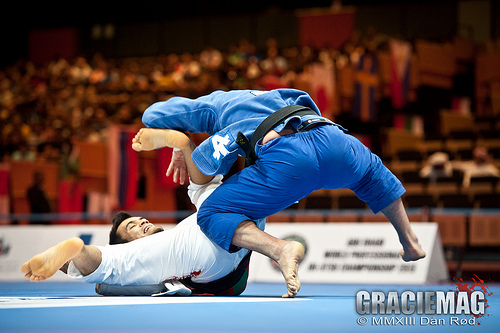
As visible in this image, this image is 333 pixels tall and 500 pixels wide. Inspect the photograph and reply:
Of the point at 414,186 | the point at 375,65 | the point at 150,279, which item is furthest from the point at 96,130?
the point at 150,279

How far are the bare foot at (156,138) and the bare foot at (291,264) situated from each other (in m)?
0.76

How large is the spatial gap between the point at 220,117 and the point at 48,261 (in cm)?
99

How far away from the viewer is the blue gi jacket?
8.73ft

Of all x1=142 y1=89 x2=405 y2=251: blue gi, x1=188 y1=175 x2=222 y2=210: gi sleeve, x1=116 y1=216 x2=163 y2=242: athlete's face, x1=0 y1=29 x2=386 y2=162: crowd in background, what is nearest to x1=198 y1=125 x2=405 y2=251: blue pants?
x1=142 y1=89 x2=405 y2=251: blue gi

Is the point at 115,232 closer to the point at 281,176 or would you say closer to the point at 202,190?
the point at 202,190

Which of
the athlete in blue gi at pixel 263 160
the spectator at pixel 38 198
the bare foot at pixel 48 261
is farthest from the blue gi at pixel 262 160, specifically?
the spectator at pixel 38 198

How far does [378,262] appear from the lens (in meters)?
5.29

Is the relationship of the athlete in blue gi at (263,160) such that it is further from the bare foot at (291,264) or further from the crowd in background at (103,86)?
the crowd in background at (103,86)

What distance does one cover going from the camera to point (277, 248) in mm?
2457

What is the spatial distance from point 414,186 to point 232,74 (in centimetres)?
456

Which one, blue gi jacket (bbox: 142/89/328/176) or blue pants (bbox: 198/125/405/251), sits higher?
blue gi jacket (bbox: 142/89/328/176)

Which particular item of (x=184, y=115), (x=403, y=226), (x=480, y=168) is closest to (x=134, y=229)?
(x=184, y=115)

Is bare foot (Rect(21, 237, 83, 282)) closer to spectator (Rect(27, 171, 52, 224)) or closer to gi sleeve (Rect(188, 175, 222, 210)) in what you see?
gi sleeve (Rect(188, 175, 222, 210))

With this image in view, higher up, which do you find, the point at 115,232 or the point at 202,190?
the point at 202,190
